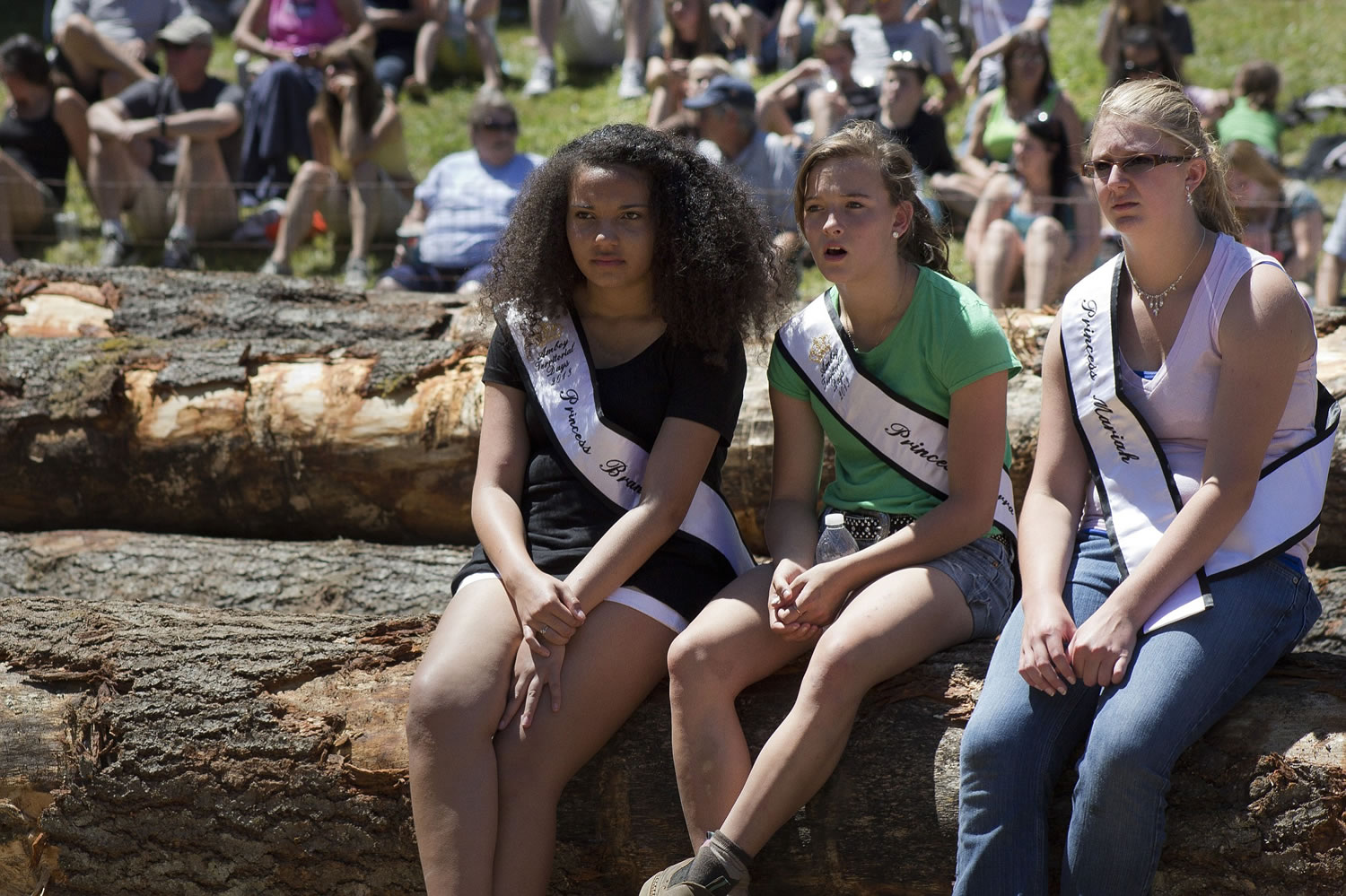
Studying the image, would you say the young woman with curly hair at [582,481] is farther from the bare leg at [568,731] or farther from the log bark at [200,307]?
the log bark at [200,307]

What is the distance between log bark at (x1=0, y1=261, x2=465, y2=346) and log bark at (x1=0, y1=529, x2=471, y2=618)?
0.88m

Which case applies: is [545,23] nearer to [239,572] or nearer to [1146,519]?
[239,572]

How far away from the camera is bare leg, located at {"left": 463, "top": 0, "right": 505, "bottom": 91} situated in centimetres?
1170

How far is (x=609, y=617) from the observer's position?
9.89 ft

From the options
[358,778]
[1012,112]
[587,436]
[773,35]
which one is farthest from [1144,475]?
[773,35]

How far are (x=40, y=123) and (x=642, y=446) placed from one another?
7.76 metres

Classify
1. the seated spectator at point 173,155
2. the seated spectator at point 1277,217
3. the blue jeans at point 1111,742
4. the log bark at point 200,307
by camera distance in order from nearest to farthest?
the blue jeans at point 1111,742 < the log bark at point 200,307 < the seated spectator at point 1277,217 < the seated spectator at point 173,155

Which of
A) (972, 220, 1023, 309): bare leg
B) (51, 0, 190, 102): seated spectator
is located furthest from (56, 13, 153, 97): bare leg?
(972, 220, 1023, 309): bare leg

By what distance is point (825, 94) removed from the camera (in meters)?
8.52

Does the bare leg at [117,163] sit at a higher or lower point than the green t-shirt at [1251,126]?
lower

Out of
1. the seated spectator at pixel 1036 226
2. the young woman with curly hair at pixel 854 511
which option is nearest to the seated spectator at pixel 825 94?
the seated spectator at pixel 1036 226

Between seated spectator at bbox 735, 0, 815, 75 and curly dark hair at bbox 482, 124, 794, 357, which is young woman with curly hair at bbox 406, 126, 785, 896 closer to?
curly dark hair at bbox 482, 124, 794, 357

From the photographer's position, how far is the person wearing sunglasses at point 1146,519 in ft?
8.33

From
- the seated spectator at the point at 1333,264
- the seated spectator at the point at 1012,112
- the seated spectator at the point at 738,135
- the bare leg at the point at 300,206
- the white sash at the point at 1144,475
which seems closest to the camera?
the white sash at the point at 1144,475
